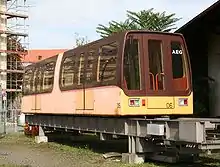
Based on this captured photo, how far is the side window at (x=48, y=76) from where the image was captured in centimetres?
1980

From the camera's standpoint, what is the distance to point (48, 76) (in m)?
20.4

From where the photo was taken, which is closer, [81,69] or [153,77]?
[153,77]

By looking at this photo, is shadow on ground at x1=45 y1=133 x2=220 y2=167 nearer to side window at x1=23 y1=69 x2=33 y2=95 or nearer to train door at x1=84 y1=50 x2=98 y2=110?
train door at x1=84 y1=50 x2=98 y2=110

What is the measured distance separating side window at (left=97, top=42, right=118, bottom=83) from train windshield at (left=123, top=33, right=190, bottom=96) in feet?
1.49

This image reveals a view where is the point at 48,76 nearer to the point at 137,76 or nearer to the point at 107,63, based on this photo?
the point at 107,63

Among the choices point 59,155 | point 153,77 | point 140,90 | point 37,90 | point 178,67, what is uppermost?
point 178,67

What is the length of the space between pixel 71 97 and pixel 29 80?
6.87 meters

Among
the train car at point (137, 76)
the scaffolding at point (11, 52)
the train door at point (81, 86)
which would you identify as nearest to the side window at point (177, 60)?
the train car at point (137, 76)

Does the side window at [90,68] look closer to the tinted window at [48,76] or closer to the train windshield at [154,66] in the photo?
the train windshield at [154,66]

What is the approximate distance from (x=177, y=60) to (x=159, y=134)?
9.76 ft

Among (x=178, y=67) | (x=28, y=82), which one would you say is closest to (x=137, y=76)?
(x=178, y=67)

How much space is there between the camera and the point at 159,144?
13812 mm

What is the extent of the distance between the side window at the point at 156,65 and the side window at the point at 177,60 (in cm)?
44

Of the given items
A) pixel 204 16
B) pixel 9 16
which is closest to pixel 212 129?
pixel 204 16
